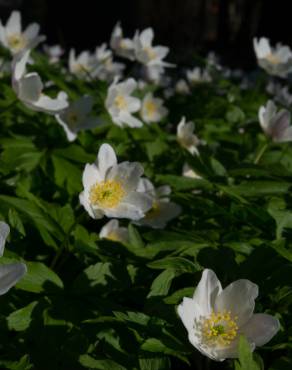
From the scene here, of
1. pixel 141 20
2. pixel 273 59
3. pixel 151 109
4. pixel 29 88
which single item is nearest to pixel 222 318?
pixel 29 88

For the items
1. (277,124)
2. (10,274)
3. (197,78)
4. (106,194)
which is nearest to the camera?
(10,274)

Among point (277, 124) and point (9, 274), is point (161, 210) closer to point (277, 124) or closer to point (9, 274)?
point (277, 124)

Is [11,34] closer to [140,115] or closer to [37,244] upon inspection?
[140,115]

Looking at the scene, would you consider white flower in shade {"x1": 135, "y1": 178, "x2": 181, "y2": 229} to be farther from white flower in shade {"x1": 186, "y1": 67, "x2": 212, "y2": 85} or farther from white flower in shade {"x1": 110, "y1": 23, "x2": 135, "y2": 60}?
white flower in shade {"x1": 186, "y1": 67, "x2": 212, "y2": 85}

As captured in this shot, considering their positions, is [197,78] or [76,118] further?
[197,78]

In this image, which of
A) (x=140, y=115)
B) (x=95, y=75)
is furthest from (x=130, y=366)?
(x=95, y=75)

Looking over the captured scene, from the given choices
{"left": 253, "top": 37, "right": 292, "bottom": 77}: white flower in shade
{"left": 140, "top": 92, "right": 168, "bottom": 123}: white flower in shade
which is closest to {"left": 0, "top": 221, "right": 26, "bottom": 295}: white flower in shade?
{"left": 140, "top": 92, "right": 168, "bottom": 123}: white flower in shade
